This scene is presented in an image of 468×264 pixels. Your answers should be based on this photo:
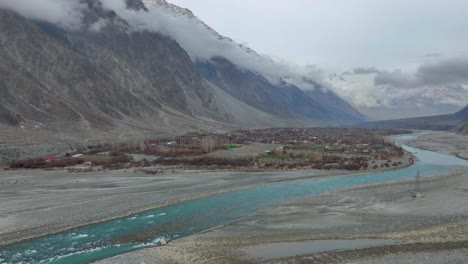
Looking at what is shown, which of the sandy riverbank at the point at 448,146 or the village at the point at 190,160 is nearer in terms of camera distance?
the village at the point at 190,160

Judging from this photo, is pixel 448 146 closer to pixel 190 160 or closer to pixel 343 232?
pixel 190 160

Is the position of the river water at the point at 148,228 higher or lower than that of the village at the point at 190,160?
lower

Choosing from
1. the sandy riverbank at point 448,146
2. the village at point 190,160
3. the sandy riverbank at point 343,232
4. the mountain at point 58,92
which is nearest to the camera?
the sandy riverbank at point 343,232

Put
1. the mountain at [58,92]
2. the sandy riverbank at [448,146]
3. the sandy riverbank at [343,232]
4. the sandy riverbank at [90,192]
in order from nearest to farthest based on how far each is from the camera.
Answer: the sandy riverbank at [343,232], the sandy riverbank at [90,192], the sandy riverbank at [448,146], the mountain at [58,92]

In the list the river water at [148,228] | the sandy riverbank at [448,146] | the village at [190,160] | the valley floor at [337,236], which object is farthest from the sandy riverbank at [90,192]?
the sandy riverbank at [448,146]

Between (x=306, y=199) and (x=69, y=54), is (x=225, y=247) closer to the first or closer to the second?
(x=306, y=199)

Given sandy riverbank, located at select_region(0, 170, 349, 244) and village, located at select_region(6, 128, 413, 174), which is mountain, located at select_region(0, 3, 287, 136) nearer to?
village, located at select_region(6, 128, 413, 174)

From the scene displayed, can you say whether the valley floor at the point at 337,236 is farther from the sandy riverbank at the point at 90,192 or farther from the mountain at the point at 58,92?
the mountain at the point at 58,92
